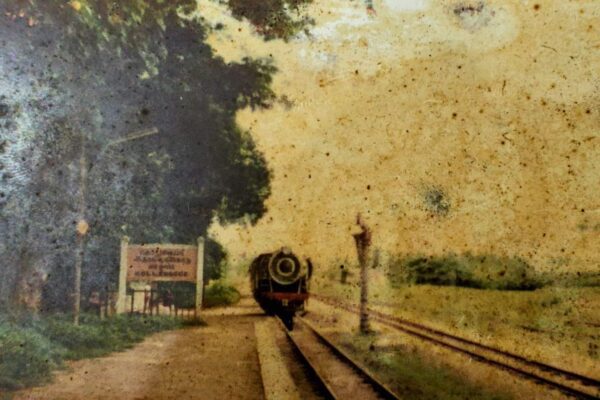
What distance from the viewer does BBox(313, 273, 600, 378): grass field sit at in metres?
4.47

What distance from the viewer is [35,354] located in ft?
14.4

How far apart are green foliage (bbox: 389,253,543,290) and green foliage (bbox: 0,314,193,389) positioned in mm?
1759

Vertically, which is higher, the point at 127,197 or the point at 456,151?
the point at 456,151

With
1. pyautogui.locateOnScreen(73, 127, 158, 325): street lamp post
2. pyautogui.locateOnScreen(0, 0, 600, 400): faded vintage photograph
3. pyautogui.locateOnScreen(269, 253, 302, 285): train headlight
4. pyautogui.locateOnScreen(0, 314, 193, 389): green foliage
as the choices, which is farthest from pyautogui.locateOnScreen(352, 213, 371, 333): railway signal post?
pyautogui.locateOnScreen(73, 127, 158, 325): street lamp post

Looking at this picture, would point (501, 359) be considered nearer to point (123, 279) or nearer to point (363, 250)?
point (363, 250)

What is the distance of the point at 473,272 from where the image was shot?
458cm

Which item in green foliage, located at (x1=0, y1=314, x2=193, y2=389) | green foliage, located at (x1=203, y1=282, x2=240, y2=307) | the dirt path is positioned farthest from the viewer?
green foliage, located at (x1=203, y1=282, x2=240, y2=307)

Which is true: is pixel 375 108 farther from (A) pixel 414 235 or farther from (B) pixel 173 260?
(B) pixel 173 260

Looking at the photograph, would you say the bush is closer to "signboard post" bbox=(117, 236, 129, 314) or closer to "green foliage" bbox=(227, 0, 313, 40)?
"signboard post" bbox=(117, 236, 129, 314)

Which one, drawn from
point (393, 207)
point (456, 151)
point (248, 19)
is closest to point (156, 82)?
point (248, 19)

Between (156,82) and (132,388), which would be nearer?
(132,388)

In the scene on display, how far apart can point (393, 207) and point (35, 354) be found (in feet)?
8.86

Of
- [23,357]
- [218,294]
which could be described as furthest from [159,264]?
[23,357]

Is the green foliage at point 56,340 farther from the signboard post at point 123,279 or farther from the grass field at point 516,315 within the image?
the grass field at point 516,315
